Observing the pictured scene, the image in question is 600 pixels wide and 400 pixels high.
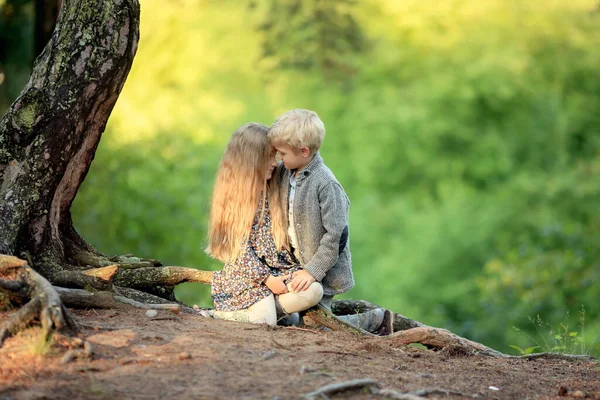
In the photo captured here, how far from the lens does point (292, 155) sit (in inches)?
220

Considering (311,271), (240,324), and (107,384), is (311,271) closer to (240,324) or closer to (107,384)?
(240,324)

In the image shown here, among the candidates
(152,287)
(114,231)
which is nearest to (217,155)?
(114,231)

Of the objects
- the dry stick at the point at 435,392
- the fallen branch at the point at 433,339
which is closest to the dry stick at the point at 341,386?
the dry stick at the point at 435,392

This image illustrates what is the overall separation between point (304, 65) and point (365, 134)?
9.52 ft

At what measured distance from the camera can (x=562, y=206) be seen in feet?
78.4

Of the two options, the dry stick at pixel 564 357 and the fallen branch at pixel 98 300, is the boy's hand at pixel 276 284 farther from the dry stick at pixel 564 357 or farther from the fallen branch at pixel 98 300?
the dry stick at pixel 564 357

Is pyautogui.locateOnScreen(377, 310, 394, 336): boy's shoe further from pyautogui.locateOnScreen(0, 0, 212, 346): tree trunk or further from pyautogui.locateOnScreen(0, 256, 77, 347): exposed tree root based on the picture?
pyautogui.locateOnScreen(0, 256, 77, 347): exposed tree root

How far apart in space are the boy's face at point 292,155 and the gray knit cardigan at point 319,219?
0.21 feet

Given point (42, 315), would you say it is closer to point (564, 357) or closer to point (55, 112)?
point (55, 112)

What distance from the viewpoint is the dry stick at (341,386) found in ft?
13.2

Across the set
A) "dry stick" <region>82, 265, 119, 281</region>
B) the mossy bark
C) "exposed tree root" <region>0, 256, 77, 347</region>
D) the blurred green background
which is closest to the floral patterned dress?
"dry stick" <region>82, 265, 119, 281</region>

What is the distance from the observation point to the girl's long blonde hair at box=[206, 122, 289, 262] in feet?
18.5

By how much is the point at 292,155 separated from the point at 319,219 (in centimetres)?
45

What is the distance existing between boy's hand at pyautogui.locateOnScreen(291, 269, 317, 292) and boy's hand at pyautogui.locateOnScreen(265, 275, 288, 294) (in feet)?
0.23
